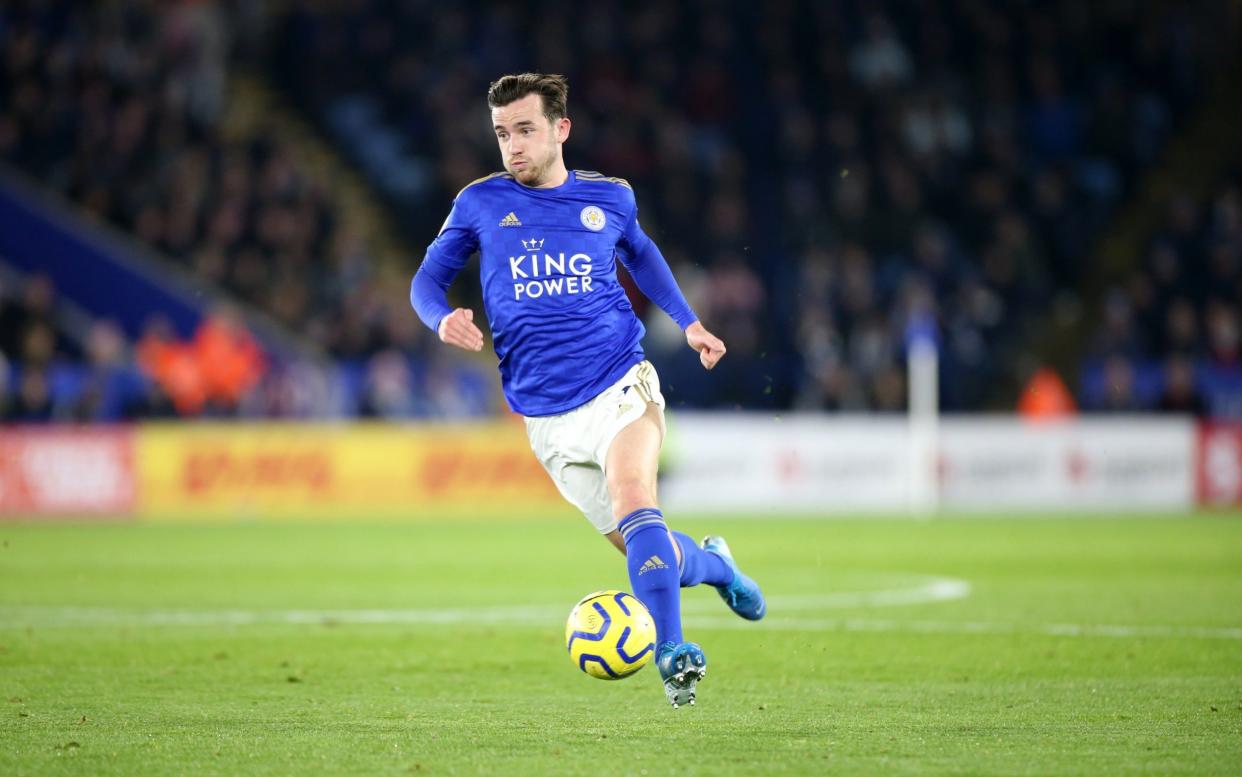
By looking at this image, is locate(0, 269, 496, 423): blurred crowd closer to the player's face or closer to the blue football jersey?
the blue football jersey

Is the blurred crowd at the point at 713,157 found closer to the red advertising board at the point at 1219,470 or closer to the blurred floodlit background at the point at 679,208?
the blurred floodlit background at the point at 679,208

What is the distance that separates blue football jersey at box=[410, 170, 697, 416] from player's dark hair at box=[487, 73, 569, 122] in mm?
296

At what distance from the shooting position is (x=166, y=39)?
25.2 m

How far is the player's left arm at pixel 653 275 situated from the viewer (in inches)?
277

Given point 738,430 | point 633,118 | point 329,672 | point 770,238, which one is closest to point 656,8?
point 633,118

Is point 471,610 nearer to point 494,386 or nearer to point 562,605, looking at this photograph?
point 562,605

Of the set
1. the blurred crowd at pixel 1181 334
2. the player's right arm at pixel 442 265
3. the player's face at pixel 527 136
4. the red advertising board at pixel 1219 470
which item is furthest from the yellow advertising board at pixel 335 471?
the player's face at pixel 527 136

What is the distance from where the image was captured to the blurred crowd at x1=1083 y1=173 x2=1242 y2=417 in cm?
2273

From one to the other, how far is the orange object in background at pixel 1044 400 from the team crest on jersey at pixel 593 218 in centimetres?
1646

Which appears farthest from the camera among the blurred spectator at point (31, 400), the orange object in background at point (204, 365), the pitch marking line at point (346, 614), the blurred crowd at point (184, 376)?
the orange object in background at point (204, 365)

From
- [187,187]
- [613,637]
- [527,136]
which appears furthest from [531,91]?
[187,187]

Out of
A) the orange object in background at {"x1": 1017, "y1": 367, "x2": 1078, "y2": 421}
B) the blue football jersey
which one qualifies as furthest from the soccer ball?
the orange object in background at {"x1": 1017, "y1": 367, "x2": 1078, "y2": 421}

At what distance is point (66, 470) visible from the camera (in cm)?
2088

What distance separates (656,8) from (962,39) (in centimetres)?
475
